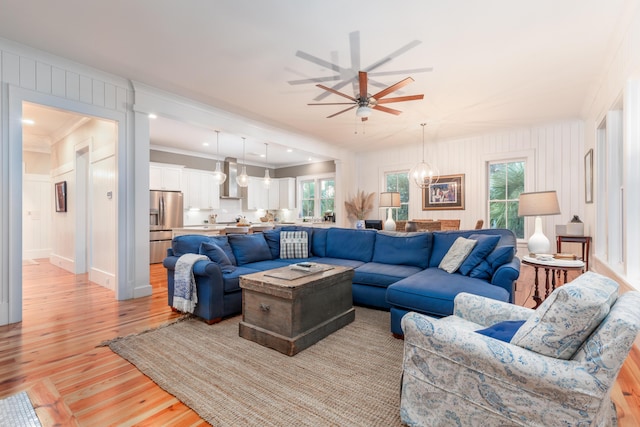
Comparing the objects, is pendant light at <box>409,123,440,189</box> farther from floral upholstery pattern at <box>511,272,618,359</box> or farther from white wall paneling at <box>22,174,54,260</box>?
white wall paneling at <box>22,174,54,260</box>

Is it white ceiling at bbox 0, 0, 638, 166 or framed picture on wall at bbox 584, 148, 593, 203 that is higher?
white ceiling at bbox 0, 0, 638, 166

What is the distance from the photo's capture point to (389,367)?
2129 mm

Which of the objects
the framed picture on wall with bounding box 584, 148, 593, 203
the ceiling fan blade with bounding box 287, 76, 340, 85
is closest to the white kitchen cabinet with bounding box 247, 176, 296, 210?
the ceiling fan blade with bounding box 287, 76, 340, 85

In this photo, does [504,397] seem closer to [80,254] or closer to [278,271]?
[278,271]

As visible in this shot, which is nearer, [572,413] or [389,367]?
[572,413]

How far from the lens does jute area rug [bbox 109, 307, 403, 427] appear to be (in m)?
1.66

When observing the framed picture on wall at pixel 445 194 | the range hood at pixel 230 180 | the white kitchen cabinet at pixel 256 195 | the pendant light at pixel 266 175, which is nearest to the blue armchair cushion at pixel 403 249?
the framed picture on wall at pixel 445 194

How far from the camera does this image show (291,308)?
92.5 inches

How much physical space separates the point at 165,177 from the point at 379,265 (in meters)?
5.69

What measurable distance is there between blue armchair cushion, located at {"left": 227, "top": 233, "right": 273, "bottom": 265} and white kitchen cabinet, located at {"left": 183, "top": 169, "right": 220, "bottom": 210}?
4.32 m

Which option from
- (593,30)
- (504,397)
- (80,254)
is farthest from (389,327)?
(80,254)

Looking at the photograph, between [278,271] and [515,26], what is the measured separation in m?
3.04

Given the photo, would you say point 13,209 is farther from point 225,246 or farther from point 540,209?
point 540,209

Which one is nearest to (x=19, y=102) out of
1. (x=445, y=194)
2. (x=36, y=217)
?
(x=36, y=217)
